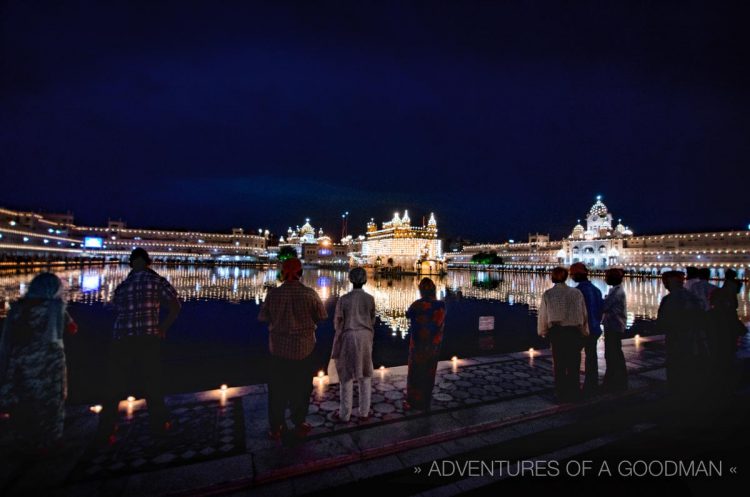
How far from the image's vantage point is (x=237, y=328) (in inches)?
513

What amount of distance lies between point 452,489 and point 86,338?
11.4 metres

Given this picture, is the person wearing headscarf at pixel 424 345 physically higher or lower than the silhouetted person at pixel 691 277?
lower

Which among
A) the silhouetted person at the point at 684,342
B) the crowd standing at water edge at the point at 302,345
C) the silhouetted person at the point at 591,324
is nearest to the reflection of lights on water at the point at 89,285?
the crowd standing at water edge at the point at 302,345

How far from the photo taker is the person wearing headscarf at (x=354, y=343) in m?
4.65

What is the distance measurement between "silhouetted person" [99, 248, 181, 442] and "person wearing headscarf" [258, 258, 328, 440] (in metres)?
1.16

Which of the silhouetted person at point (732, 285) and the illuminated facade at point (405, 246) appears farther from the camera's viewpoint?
the illuminated facade at point (405, 246)

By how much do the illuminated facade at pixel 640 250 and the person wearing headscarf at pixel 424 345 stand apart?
83.2 m

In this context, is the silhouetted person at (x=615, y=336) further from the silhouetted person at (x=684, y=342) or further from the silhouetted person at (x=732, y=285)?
the silhouetted person at (x=732, y=285)

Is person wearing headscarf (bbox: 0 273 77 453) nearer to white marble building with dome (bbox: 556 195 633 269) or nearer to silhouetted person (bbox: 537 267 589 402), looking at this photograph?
silhouetted person (bbox: 537 267 589 402)

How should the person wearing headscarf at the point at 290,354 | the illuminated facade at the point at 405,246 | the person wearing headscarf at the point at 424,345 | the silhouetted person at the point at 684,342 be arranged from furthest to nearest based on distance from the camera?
1. the illuminated facade at the point at 405,246
2. the silhouetted person at the point at 684,342
3. the person wearing headscarf at the point at 424,345
4. the person wearing headscarf at the point at 290,354

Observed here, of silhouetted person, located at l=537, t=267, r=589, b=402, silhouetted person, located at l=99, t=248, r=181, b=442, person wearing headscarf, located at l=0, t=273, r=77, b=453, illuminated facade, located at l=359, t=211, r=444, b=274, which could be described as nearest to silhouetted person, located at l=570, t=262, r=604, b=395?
silhouetted person, located at l=537, t=267, r=589, b=402

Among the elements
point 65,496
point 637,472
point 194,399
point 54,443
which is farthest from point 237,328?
point 637,472

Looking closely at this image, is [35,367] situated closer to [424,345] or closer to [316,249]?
[424,345]

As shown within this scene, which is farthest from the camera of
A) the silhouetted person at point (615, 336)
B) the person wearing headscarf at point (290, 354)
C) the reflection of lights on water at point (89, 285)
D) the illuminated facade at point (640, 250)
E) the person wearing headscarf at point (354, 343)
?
the illuminated facade at point (640, 250)
